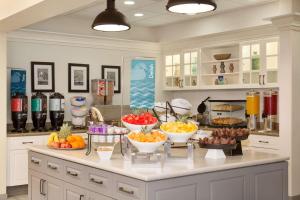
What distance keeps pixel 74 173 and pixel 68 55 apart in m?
3.87

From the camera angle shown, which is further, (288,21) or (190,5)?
(288,21)

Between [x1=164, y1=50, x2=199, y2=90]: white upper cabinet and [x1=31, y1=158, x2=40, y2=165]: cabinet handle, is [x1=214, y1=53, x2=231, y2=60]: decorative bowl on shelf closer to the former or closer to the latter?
[x1=164, y1=50, x2=199, y2=90]: white upper cabinet

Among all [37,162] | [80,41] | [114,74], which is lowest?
[37,162]

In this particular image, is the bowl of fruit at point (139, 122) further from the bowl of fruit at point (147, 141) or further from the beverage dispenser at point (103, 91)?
the beverage dispenser at point (103, 91)

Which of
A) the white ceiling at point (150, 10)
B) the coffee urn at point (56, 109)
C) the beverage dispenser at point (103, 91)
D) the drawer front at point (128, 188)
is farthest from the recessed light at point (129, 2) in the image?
the drawer front at point (128, 188)

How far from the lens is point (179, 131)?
3.60m

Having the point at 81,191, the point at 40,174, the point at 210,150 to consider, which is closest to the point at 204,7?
the point at 210,150

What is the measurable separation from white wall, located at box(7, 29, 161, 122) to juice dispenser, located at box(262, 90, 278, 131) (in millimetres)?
2768

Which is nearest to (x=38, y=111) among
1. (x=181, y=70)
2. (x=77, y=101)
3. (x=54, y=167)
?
(x=77, y=101)

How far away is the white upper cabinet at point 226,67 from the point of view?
632 cm

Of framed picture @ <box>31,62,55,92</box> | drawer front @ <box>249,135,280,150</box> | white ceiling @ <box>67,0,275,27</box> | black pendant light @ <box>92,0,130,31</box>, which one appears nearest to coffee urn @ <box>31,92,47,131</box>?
framed picture @ <box>31,62,55,92</box>

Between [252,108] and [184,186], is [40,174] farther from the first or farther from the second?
[252,108]

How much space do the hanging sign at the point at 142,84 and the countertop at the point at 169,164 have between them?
13.4ft

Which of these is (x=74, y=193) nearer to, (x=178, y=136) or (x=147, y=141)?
(x=147, y=141)
